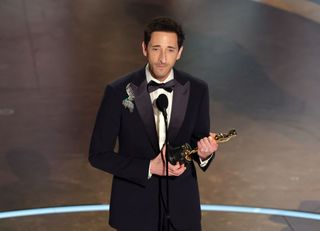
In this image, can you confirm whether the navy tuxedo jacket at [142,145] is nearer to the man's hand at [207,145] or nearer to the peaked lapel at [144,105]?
the peaked lapel at [144,105]

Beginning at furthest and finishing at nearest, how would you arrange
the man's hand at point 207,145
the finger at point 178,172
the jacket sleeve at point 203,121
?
the jacket sleeve at point 203,121
the finger at point 178,172
the man's hand at point 207,145

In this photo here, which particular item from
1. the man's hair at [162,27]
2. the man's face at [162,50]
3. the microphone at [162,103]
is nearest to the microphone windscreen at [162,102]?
the microphone at [162,103]

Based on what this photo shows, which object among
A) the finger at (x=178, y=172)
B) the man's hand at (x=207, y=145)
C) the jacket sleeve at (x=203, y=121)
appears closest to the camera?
the man's hand at (x=207, y=145)

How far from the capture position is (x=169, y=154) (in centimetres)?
220

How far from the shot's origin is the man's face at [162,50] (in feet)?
7.18

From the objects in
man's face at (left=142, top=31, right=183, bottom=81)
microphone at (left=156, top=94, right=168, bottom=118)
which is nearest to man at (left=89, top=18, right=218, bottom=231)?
man's face at (left=142, top=31, right=183, bottom=81)

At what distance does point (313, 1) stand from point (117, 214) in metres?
8.82

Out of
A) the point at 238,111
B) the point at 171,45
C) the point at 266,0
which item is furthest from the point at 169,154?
the point at 266,0

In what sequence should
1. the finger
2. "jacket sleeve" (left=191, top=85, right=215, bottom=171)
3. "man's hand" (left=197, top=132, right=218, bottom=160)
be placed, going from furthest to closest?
"jacket sleeve" (left=191, top=85, right=215, bottom=171) < the finger < "man's hand" (left=197, top=132, right=218, bottom=160)

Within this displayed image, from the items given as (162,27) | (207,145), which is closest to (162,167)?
(207,145)

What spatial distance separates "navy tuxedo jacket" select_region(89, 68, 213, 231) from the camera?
230 cm

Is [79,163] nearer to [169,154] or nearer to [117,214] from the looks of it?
[117,214]

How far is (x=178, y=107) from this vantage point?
7.59ft

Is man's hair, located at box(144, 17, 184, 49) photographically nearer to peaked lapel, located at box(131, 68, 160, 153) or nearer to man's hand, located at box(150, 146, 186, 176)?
peaked lapel, located at box(131, 68, 160, 153)
